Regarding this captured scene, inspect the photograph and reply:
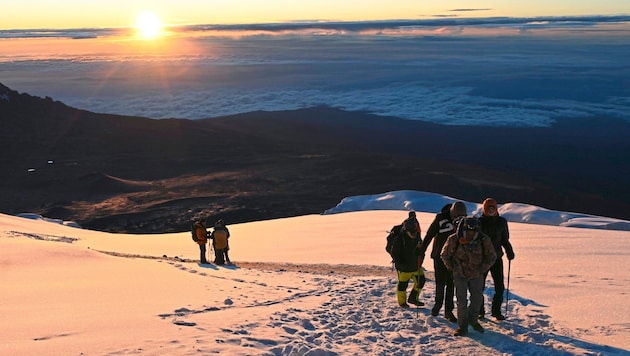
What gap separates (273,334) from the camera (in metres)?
6.95

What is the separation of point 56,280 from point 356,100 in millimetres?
128690

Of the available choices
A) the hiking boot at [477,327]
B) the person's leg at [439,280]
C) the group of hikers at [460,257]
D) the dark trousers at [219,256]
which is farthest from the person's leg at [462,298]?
the dark trousers at [219,256]

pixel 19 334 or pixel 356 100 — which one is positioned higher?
pixel 356 100

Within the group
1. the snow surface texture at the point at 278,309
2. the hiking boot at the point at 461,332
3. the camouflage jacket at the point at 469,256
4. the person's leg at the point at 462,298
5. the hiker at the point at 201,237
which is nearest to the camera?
the snow surface texture at the point at 278,309

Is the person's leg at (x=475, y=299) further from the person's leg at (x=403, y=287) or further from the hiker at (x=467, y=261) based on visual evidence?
the person's leg at (x=403, y=287)

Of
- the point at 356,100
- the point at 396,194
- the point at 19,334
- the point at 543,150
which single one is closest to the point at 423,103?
the point at 356,100

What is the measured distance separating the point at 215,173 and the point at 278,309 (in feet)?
136

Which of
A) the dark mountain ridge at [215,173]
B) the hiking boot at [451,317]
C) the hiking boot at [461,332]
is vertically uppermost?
the dark mountain ridge at [215,173]

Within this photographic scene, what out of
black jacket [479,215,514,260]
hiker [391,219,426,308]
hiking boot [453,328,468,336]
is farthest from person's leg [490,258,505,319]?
hiker [391,219,426,308]

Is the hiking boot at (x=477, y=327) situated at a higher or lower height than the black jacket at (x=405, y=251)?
lower

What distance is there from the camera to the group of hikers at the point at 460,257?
693cm

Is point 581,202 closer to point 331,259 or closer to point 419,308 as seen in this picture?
point 331,259

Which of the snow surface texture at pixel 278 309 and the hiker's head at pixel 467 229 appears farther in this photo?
the hiker's head at pixel 467 229

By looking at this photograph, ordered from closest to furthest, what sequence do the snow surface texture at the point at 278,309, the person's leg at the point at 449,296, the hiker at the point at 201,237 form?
the snow surface texture at the point at 278,309 < the person's leg at the point at 449,296 < the hiker at the point at 201,237
